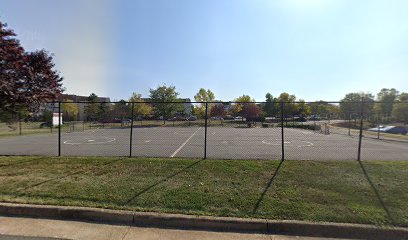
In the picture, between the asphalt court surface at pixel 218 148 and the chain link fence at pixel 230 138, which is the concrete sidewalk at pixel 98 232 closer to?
the chain link fence at pixel 230 138

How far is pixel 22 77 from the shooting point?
7098 mm

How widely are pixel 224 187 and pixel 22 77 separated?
269 inches

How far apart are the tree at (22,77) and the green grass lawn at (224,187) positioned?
204 cm

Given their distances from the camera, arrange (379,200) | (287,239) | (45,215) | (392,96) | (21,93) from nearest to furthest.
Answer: (287,239) → (45,215) → (379,200) → (21,93) → (392,96)

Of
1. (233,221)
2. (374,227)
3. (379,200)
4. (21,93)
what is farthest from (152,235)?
(21,93)

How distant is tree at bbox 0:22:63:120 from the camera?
6.70 m

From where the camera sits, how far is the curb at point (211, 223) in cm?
389

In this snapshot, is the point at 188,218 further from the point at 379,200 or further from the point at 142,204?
the point at 379,200

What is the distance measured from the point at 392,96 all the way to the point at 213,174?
82.0 meters

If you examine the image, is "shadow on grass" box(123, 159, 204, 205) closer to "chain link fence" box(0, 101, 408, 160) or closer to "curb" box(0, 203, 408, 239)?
"curb" box(0, 203, 408, 239)

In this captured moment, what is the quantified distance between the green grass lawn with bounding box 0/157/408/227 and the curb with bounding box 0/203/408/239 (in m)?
0.20

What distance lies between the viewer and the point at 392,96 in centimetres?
6750

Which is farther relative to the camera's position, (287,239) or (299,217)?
(299,217)

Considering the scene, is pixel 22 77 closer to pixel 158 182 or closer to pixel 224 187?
pixel 158 182
